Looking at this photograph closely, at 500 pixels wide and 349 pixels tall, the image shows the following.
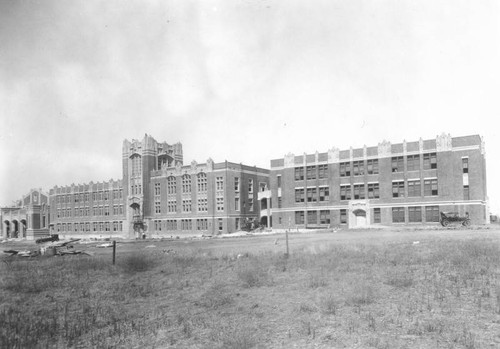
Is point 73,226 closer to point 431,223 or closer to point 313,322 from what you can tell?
point 431,223

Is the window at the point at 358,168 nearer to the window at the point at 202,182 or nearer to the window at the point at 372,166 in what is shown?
the window at the point at 372,166

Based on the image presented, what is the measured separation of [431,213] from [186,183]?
38.9m

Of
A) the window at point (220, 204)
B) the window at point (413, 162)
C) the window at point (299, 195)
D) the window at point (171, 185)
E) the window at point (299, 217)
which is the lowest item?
the window at point (299, 217)

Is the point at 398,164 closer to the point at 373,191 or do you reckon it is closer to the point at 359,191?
the point at 373,191

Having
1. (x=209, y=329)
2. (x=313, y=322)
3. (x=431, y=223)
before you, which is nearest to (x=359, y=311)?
(x=313, y=322)

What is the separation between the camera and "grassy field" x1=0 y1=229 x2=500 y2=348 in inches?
337

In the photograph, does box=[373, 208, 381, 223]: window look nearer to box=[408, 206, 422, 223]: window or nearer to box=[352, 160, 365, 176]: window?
box=[408, 206, 422, 223]: window

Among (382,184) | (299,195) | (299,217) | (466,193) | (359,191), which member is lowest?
(299,217)

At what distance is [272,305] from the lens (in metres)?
11.5

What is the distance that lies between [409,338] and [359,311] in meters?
2.05

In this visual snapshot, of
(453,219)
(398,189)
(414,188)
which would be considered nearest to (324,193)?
(398,189)

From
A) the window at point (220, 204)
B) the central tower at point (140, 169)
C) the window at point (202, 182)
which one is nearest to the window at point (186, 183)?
the window at point (202, 182)

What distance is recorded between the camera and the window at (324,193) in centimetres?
5946

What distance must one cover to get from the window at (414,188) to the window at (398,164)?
2.18 meters
